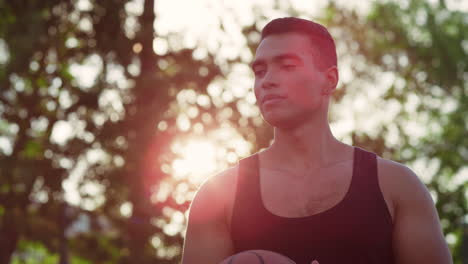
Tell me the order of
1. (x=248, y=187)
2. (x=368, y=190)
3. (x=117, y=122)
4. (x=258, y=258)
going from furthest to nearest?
(x=117, y=122)
(x=248, y=187)
(x=368, y=190)
(x=258, y=258)

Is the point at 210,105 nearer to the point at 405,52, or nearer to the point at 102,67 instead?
the point at 102,67

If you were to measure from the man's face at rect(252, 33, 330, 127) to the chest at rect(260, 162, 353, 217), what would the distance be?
0.38 meters

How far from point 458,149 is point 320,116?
2732 cm

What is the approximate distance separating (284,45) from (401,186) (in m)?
1.20

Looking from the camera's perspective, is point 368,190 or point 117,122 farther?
point 117,122

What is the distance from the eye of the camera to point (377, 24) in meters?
29.0

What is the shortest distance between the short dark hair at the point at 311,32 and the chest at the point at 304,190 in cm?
76

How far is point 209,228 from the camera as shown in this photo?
4246mm

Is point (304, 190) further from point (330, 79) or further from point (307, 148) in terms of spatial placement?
point (330, 79)

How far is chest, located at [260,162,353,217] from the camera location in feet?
Answer: 13.5

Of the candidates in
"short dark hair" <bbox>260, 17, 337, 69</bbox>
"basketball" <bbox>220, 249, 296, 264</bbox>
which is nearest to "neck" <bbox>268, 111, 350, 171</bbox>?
"short dark hair" <bbox>260, 17, 337, 69</bbox>

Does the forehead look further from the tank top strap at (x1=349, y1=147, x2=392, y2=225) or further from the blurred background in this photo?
the blurred background

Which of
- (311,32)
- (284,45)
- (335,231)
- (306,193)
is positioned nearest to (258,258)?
(335,231)

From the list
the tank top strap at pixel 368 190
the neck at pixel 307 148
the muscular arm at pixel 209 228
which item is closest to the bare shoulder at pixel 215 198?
the muscular arm at pixel 209 228
